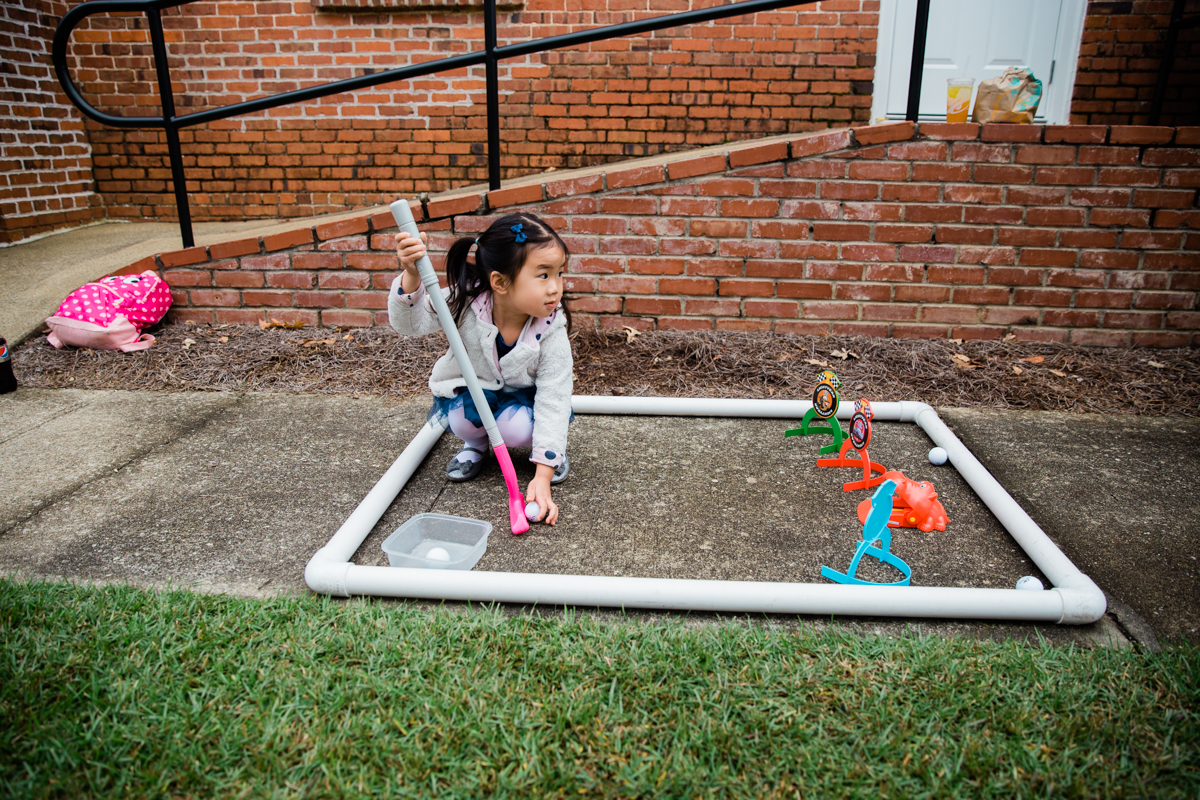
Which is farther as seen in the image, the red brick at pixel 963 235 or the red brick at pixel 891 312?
the red brick at pixel 891 312

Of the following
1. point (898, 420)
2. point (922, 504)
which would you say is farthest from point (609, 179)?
point (922, 504)

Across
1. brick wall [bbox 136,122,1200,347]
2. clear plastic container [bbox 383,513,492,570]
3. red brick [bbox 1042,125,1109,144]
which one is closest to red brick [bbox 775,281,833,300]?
brick wall [bbox 136,122,1200,347]

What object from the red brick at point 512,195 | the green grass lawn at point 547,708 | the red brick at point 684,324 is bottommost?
the green grass lawn at point 547,708

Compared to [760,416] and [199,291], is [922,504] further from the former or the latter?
[199,291]

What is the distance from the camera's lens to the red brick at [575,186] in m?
3.50

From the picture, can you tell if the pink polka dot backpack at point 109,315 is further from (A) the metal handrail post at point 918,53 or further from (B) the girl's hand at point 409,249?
(A) the metal handrail post at point 918,53

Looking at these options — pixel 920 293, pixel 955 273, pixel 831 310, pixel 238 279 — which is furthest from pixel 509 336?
pixel 955 273

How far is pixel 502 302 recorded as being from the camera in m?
2.22

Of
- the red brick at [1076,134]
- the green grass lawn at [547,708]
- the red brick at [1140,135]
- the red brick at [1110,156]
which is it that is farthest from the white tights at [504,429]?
the red brick at [1140,135]

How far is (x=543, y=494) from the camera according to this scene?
2.10 m

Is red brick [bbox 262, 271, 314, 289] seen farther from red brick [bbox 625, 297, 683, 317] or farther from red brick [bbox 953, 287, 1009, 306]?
red brick [bbox 953, 287, 1009, 306]

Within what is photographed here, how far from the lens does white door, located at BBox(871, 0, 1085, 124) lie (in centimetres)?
499

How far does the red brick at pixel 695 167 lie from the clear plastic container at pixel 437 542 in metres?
2.16

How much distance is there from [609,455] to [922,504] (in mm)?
1031
